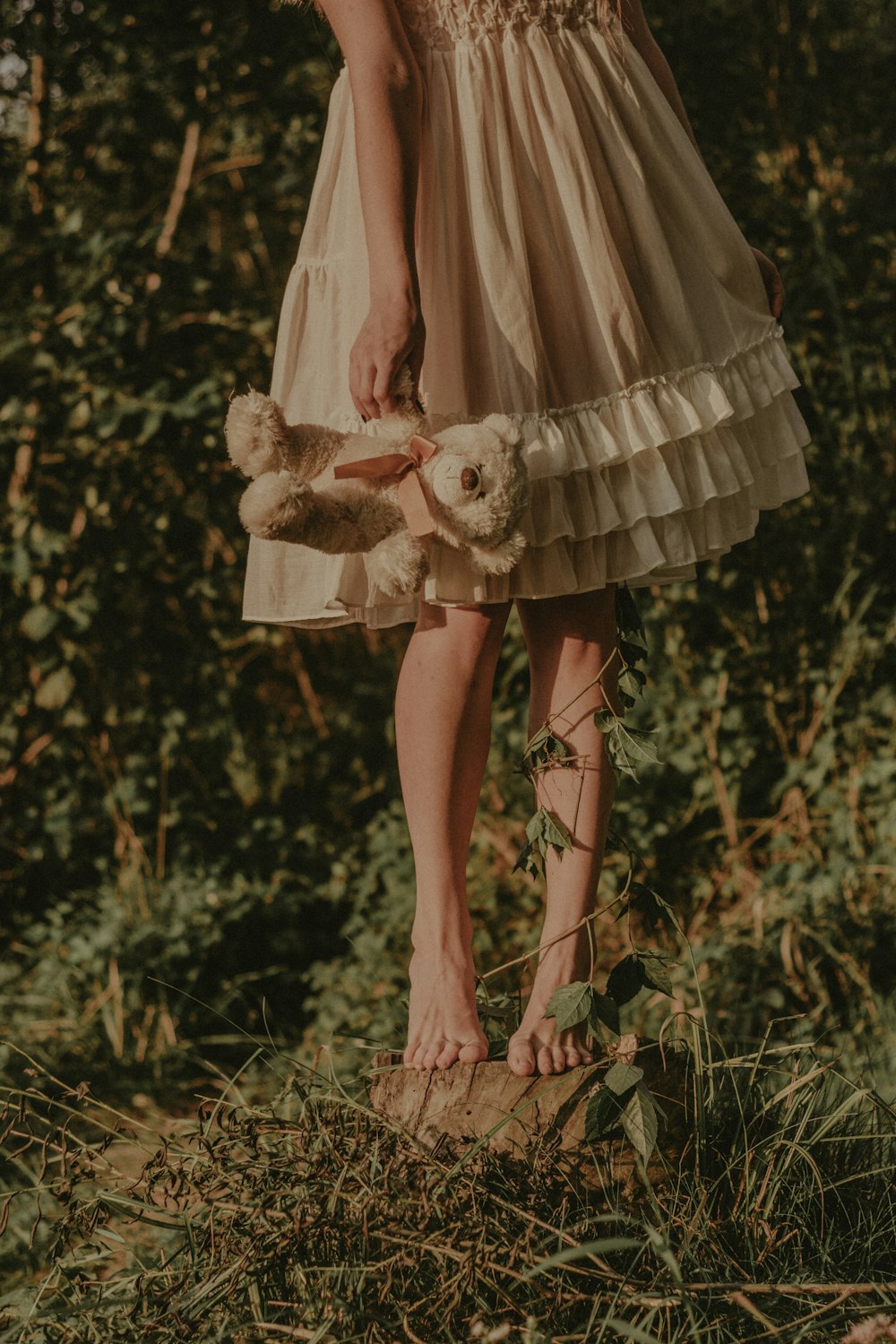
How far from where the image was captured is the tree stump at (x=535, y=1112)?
4.67ft

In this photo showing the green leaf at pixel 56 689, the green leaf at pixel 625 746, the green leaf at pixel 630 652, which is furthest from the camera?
the green leaf at pixel 56 689

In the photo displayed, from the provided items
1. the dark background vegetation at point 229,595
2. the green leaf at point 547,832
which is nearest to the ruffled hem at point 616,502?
the green leaf at point 547,832

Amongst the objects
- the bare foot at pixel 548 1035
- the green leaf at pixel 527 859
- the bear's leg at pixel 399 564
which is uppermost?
the bear's leg at pixel 399 564

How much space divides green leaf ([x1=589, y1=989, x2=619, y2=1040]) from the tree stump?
0.04 meters

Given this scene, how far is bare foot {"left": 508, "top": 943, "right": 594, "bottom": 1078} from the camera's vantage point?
4.93 ft

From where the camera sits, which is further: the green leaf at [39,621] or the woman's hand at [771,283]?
the green leaf at [39,621]

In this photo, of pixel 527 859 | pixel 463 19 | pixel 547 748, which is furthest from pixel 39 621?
pixel 463 19

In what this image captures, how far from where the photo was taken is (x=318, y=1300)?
4.11 ft

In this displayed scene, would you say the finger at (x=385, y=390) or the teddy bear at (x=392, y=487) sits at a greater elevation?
the finger at (x=385, y=390)

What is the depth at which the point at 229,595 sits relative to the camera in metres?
3.41

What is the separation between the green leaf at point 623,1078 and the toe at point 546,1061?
0.12m

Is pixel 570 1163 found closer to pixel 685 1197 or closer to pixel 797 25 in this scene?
pixel 685 1197

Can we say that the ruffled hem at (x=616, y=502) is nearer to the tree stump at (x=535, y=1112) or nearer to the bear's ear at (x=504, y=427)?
the bear's ear at (x=504, y=427)

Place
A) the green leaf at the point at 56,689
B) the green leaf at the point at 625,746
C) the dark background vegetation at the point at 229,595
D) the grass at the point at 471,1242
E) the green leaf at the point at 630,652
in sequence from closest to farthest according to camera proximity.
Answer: the grass at the point at 471,1242 → the green leaf at the point at 625,746 → the green leaf at the point at 630,652 → the dark background vegetation at the point at 229,595 → the green leaf at the point at 56,689
